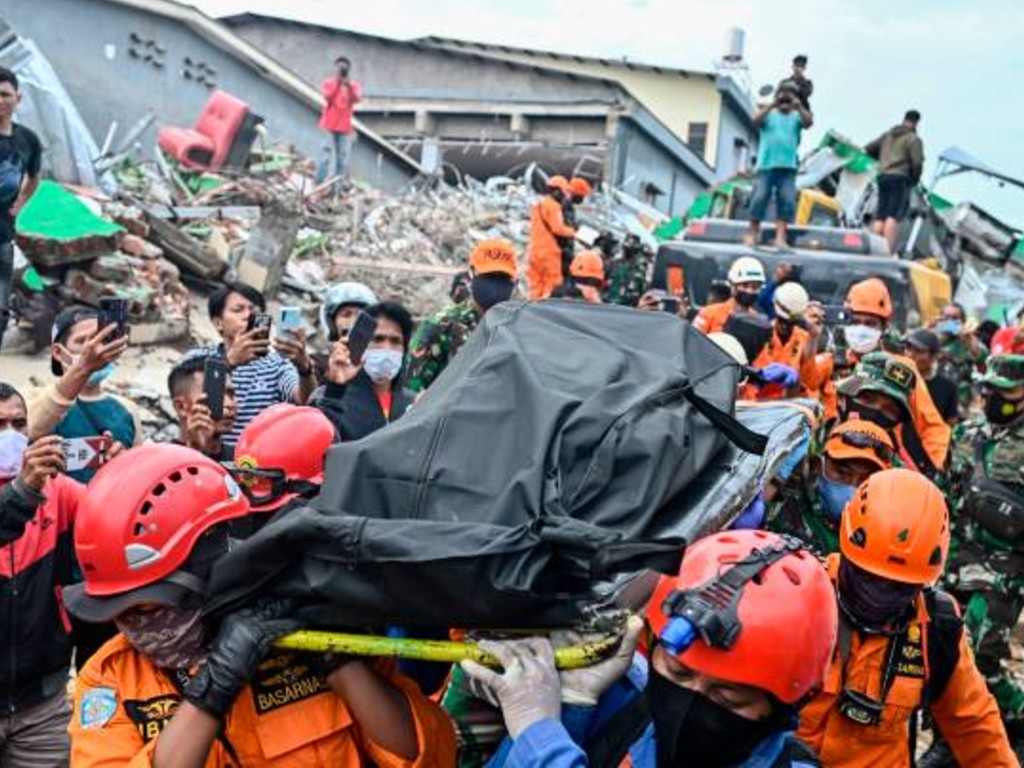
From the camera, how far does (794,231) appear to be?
11.1 metres

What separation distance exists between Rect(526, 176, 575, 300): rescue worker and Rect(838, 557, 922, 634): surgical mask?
7.86m

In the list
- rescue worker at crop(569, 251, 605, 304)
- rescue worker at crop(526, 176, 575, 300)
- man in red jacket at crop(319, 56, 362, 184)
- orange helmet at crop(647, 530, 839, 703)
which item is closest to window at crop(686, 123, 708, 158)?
man in red jacket at crop(319, 56, 362, 184)

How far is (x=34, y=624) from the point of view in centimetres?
350

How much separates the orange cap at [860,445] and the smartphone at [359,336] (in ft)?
6.37

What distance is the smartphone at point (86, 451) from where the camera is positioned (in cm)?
394

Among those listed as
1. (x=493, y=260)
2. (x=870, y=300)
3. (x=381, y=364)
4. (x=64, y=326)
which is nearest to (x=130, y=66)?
(x=493, y=260)

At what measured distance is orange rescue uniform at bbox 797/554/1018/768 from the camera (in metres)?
3.05

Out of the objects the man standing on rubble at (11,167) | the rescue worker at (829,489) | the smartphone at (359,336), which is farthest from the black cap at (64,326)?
the rescue worker at (829,489)

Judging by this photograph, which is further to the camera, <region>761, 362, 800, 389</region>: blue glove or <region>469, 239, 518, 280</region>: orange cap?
<region>469, 239, 518, 280</region>: orange cap

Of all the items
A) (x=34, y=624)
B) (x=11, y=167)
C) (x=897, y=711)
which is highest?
(x=11, y=167)

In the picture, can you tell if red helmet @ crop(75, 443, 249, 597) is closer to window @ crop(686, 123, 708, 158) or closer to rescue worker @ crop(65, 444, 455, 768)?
rescue worker @ crop(65, 444, 455, 768)

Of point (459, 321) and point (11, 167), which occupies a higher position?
point (11, 167)

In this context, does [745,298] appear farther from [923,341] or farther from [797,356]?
[923,341]

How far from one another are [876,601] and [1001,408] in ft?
9.38
